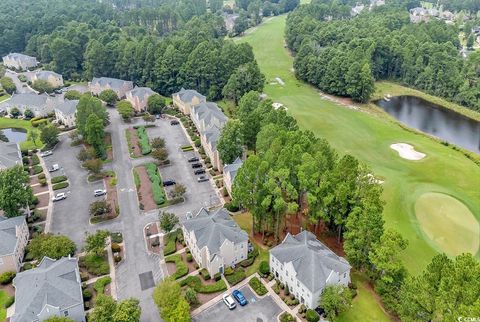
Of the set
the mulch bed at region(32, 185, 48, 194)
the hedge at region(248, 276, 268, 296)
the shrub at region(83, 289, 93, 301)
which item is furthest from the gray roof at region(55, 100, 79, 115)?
the hedge at region(248, 276, 268, 296)

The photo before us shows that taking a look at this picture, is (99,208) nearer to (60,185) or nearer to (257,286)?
(60,185)

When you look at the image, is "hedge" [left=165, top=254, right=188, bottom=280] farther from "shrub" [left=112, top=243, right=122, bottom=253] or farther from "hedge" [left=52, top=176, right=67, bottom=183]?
"hedge" [left=52, top=176, right=67, bottom=183]

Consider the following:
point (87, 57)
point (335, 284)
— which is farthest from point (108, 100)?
point (335, 284)

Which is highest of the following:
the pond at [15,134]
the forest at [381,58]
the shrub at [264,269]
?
the forest at [381,58]

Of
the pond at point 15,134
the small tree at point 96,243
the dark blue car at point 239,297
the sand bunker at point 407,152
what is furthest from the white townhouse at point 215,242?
the pond at point 15,134

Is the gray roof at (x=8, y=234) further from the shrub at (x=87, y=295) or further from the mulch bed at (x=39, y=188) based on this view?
the mulch bed at (x=39, y=188)

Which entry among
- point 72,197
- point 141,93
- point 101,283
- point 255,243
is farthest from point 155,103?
point 101,283

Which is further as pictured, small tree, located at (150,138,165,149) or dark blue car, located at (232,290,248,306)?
small tree, located at (150,138,165,149)
